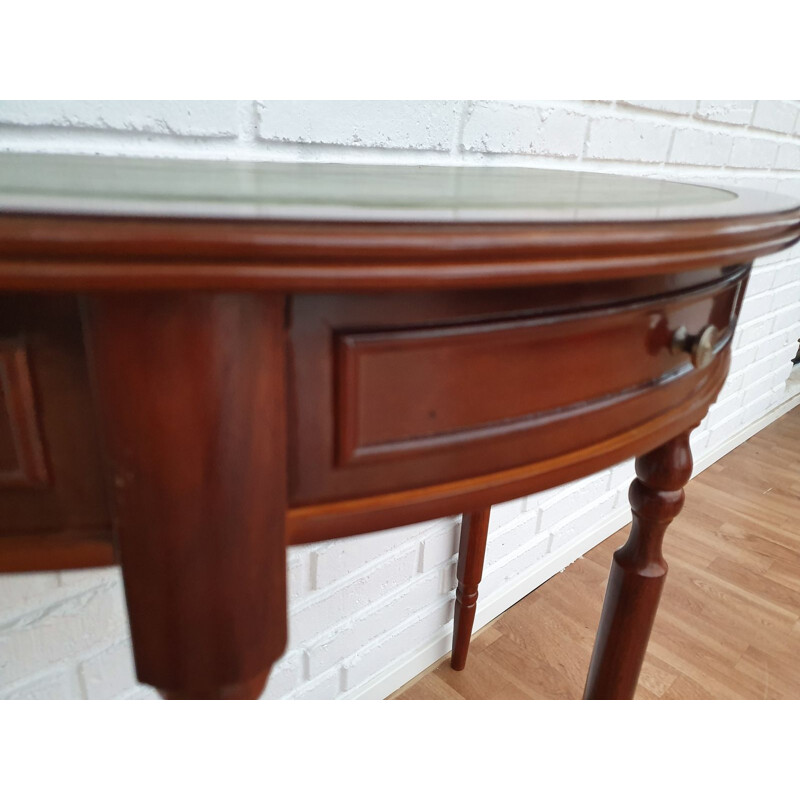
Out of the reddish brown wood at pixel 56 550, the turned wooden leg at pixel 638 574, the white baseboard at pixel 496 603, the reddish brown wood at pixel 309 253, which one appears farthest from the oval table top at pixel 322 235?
the white baseboard at pixel 496 603

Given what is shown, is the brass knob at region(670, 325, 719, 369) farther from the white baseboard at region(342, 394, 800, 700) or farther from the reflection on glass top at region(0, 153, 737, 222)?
the white baseboard at region(342, 394, 800, 700)

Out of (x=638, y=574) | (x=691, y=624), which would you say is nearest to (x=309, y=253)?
(x=638, y=574)

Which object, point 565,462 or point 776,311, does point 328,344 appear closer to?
point 565,462

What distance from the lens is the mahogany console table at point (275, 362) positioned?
0.19 m

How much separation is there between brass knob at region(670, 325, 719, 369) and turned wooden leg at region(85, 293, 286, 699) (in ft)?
0.71

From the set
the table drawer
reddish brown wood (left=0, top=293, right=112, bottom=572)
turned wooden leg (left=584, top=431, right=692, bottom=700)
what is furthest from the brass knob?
reddish brown wood (left=0, top=293, right=112, bottom=572)

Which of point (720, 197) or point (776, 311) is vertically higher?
point (720, 197)

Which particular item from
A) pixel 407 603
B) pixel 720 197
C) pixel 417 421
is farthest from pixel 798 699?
pixel 417 421

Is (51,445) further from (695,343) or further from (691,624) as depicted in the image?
(691,624)

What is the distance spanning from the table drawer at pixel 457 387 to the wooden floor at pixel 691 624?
725mm

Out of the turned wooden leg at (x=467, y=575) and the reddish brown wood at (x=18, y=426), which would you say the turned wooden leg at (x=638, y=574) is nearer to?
the turned wooden leg at (x=467, y=575)

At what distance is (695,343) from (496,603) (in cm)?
79

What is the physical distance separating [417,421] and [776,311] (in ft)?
5.47
